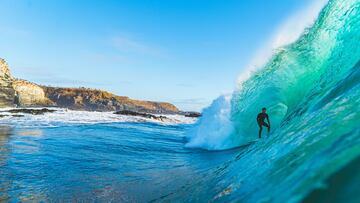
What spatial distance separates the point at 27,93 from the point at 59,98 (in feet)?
84.6

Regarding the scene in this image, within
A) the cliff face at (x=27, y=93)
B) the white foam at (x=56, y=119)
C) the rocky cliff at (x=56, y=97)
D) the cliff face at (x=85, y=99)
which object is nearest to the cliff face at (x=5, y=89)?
the rocky cliff at (x=56, y=97)

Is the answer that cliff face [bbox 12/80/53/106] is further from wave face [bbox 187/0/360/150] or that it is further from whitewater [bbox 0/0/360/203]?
wave face [bbox 187/0/360/150]

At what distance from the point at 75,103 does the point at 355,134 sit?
8849cm

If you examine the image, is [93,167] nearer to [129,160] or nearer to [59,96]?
[129,160]

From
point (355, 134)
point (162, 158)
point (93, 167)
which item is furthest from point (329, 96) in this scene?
point (162, 158)

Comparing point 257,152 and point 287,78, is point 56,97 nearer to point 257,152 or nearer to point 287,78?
point 287,78

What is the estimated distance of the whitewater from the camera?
2.51 m

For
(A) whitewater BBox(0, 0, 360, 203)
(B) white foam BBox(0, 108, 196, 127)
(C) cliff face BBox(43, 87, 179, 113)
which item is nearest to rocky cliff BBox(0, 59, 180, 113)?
(C) cliff face BBox(43, 87, 179, 113)

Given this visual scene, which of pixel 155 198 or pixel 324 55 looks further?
pixel 324 55

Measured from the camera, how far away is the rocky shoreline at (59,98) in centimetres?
4244

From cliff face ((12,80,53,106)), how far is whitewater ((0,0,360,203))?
5123cm

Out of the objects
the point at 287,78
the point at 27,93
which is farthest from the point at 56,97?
the point at 287,78

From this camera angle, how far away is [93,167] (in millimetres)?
8484

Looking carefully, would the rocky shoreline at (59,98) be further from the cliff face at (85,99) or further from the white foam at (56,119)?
the white foam at (56,119)
